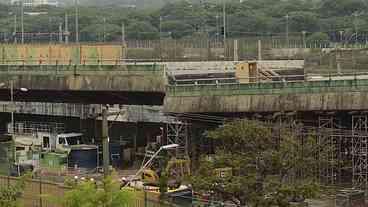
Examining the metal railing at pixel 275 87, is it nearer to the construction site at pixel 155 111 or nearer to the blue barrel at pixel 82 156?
the construction site at pixel 155 111

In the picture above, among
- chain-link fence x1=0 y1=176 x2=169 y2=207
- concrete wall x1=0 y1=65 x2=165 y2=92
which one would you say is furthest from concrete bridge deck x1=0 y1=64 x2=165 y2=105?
chain-link fence x1=0 y1=176 x2=169 y2=207

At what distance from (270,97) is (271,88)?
0.37 meters

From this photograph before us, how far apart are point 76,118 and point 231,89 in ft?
47.6

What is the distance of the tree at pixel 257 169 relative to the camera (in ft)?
58.1

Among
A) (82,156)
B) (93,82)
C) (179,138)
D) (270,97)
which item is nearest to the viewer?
(270,97)

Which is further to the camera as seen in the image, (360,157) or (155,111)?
(155,111)

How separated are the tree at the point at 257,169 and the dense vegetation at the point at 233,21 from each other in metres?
60.5

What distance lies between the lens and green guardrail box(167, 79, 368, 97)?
27.9 meters

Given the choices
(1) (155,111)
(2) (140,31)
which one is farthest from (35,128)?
(2) (140,31)

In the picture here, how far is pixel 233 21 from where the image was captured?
97375 mm

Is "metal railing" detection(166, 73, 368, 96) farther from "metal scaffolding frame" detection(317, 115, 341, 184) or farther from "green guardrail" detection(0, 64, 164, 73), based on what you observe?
"green guardrail" detection(0, 64, 164, 73)

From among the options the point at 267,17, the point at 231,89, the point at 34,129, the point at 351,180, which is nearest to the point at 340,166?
the point at 351,180

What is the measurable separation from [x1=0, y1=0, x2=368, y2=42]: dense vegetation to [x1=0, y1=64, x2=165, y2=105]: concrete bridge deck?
4609 cm

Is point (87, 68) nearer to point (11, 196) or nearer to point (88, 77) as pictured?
point (88, 77)
